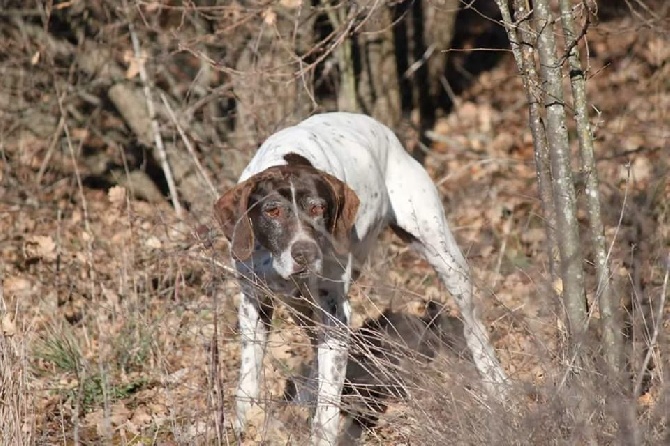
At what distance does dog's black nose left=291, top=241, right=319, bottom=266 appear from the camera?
16.9 feet

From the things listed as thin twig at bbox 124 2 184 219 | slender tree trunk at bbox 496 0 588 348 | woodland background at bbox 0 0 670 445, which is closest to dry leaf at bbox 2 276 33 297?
woodland background at bbox 0 0 670 445

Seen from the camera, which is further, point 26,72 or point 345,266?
point 26,72

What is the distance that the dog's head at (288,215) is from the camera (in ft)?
17.1

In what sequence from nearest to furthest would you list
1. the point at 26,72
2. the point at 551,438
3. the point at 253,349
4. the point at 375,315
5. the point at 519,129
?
the point at 551,438 → the point at 253,349 → the point at 375,315 → the point at 26,72 → the point at 519,129

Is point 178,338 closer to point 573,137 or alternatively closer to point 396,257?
point 396,257

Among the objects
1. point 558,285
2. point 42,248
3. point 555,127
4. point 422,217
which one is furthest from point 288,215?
point 42,248

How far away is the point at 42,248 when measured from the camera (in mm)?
7676

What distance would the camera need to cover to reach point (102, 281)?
7059 millimetres

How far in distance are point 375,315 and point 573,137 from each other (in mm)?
3905

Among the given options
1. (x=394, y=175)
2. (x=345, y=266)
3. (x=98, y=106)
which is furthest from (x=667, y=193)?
(x=98, y=106)

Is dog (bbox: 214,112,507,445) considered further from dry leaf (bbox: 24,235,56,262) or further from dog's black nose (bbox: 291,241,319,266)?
dry leaf (bbox: 24,235,56,262)

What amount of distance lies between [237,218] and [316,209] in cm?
33

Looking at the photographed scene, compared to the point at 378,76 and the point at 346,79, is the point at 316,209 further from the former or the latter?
the point at 378,76

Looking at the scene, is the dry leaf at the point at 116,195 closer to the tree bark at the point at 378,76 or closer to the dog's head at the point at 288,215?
the tree bark at the point at 378,76
